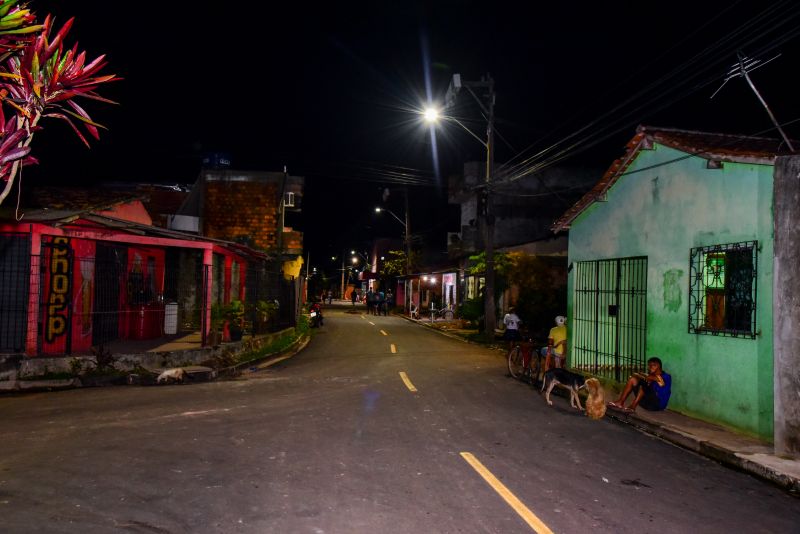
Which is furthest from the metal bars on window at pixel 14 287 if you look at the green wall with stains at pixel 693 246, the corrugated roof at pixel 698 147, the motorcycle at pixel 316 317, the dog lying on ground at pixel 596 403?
the motorcycle at pixel 316 317

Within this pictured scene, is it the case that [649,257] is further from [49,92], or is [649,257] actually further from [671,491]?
[49,92]

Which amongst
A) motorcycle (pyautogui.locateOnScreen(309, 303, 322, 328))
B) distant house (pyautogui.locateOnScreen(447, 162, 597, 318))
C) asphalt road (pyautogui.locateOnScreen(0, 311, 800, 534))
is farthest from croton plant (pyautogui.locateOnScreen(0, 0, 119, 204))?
distant house (pyautogui.locateOnScreen(447, 162, 597, 318))

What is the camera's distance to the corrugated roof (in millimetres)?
8305

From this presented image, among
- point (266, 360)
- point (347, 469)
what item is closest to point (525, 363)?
point (266, 360)

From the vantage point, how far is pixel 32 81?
3.53 meters

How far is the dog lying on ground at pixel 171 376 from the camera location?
39.8ft

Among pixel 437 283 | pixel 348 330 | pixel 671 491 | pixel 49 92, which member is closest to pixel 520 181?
pixel 437 283

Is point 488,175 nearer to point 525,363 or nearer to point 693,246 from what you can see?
point 525,363

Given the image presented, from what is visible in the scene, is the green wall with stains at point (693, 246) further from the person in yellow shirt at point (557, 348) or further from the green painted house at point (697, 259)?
the person in yellow shirt at point (557, 348)

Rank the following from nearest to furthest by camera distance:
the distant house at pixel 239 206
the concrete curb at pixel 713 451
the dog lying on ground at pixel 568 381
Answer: the concrete curb at pixel 713 451 < the dog lying on ground at pixel 568 381 < the distant house at pixel 239 206

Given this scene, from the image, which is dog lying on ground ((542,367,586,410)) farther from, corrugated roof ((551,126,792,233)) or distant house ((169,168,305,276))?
distant house ((169,168,305,276))

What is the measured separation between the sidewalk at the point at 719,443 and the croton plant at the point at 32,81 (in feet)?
24.6

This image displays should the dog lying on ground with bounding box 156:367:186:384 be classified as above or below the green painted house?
below

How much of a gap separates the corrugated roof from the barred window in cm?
126
